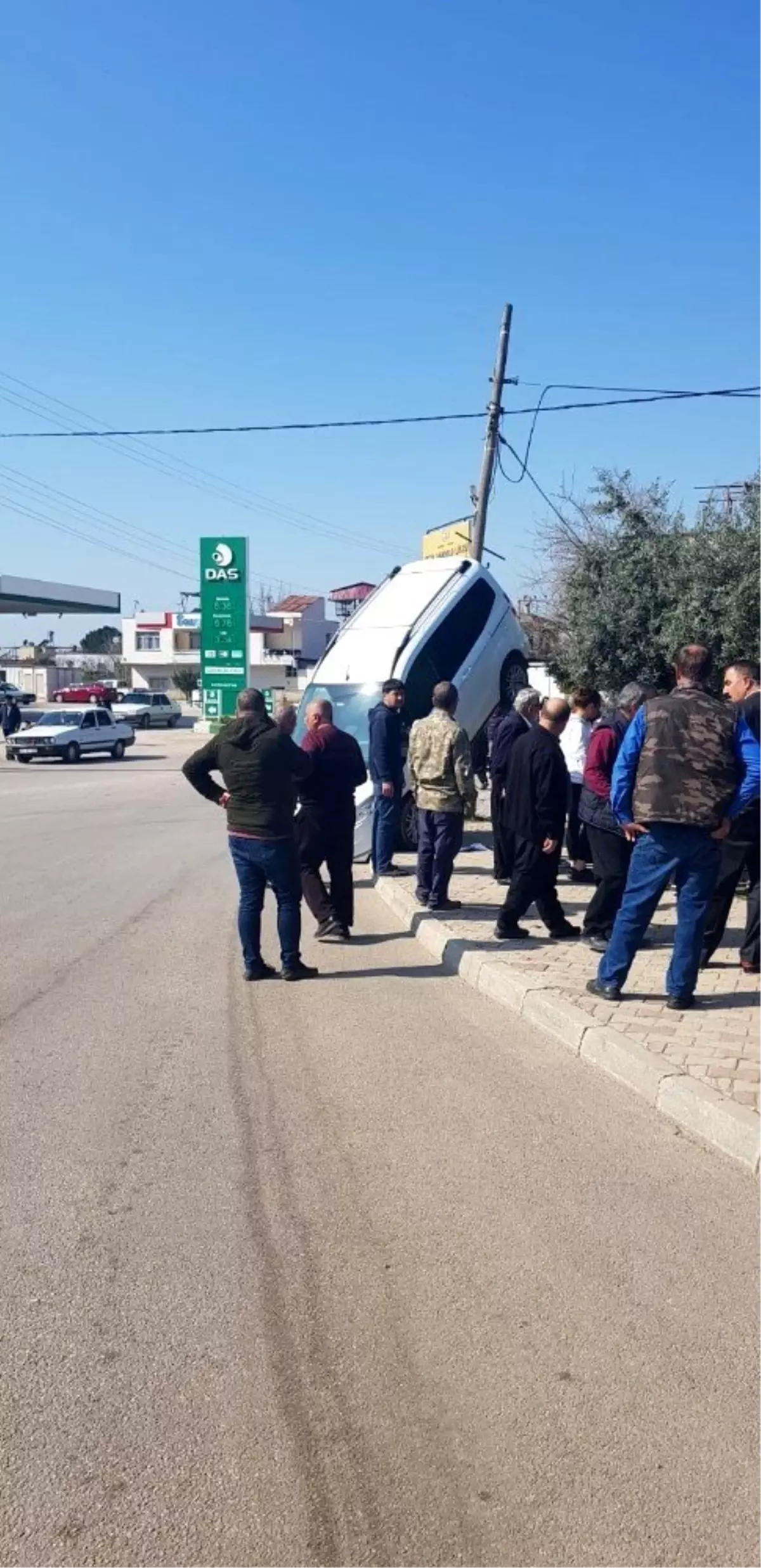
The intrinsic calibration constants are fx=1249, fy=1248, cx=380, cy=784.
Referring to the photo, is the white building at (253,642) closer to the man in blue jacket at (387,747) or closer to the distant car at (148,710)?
the distant car at (148,710)

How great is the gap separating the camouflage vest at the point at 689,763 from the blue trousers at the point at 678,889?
105 mm

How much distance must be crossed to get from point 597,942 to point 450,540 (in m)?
18.0

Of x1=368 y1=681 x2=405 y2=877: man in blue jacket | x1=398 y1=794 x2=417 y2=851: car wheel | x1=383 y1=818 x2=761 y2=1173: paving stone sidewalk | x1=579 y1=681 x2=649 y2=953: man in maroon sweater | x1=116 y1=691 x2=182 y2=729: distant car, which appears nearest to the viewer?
x1=383 y1=818 x2=761 y2=1173: paving stone sidewalk

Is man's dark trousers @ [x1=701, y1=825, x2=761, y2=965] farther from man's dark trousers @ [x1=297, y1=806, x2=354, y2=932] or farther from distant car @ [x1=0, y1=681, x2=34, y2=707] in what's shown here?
distant car @ [x1=0, y1=681, x2=34, y2=707]

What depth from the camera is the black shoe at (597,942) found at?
8.39 metres

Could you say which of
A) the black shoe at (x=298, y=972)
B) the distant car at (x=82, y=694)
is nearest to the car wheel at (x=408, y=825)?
the black shoe at (x=298, y=972)

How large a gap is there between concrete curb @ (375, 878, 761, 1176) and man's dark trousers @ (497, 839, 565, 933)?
39 cm

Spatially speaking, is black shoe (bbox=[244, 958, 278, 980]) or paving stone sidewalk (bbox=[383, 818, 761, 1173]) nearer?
paving stone sidewalk (bbox=[383, 818, 761, 1173])

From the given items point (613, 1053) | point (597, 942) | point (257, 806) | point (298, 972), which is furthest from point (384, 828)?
point (613, 1053)

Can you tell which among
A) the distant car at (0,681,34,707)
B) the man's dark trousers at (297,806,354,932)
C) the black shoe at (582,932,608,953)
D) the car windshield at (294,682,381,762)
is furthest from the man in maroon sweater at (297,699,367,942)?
the distant car at (0,681,34,707)

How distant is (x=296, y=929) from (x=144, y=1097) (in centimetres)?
234

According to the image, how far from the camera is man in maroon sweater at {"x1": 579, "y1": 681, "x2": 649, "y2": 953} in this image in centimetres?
828

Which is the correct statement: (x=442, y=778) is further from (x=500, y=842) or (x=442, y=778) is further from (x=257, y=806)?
(x=257, y=806)

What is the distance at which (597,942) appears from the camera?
8469 mm
